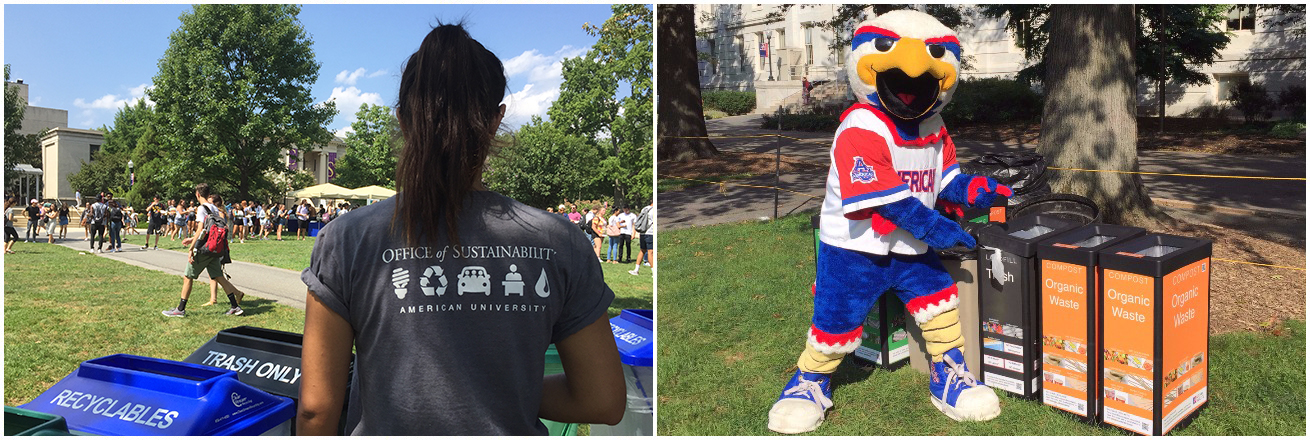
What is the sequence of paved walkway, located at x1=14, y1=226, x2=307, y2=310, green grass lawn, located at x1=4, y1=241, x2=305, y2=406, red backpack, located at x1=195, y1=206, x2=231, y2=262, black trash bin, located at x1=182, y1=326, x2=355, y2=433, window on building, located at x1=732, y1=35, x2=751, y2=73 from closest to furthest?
black trash bin, located at x1=182, y1=326, x2=355, y2=433
green grass lawn, located at x1=4, y1=241, x2=305, y2=406
red backpack, located at x1=195, y1=206, x2=231, y2=262
paved walkway, located at x1=14, y1=226, x2=307, y2=310
window on building, located at x1=732, y1=35, x2=751, y2=73

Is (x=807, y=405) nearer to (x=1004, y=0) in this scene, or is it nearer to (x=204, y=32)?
(x=1004, y=0)

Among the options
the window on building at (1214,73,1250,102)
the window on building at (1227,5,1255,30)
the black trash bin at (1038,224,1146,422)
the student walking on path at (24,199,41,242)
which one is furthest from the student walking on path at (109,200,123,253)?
the window on building at (1227,5,1255,30)

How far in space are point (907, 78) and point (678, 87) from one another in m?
10.3

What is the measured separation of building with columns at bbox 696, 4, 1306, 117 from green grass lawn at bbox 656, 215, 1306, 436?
12.3 metres

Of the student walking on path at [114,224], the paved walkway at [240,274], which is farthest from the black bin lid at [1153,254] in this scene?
the student walking on path at [114,224]

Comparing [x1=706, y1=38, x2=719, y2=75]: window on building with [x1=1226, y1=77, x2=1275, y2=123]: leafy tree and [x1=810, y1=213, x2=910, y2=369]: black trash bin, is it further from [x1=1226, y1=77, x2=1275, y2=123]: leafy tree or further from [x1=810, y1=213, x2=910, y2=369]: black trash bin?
[x1=810, y1=213, x2=910, y2=369]: black trash bin

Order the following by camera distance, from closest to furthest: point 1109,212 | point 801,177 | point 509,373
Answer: point 509,373 < point 1109,212 < point 801,177

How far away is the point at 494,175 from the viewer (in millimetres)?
1776

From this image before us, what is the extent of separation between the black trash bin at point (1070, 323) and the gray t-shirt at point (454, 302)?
280 cm

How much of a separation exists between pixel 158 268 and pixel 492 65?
1426 centimetres

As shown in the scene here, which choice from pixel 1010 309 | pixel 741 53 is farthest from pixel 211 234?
pixel 741 53

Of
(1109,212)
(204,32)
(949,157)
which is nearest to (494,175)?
(949,157)

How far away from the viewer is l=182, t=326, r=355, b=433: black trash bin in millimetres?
2943

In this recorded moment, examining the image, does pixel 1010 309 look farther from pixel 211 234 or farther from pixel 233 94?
pixel 233 94
